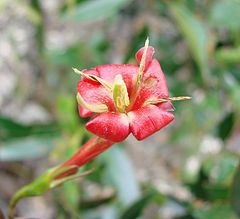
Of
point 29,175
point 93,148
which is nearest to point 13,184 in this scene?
point 29,175

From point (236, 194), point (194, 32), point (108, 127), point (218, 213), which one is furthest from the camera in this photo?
point (194, 32)

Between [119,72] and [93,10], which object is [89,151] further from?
[93,10]

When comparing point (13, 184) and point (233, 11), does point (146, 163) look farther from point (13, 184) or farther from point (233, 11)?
point (233, 11)

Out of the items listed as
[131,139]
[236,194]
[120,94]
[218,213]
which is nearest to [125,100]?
[120,94]

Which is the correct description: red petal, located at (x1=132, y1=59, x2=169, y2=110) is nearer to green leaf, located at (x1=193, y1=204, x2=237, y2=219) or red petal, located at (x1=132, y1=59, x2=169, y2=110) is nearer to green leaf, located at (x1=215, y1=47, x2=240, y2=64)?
green leaf, located at (x1=193, y1=204, x2=237, y2=219)

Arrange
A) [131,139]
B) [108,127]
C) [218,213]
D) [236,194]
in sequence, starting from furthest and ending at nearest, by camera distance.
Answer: [131,139]
[218,213]
[236,194]
[108,127]

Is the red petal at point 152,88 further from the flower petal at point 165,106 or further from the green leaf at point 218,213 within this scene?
the green leaf at point 218,213

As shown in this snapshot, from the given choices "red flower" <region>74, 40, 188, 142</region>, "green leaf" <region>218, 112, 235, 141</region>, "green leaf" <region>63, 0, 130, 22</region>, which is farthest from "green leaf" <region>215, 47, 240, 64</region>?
"red flower" <region>74, 40, 188, 142</region>
